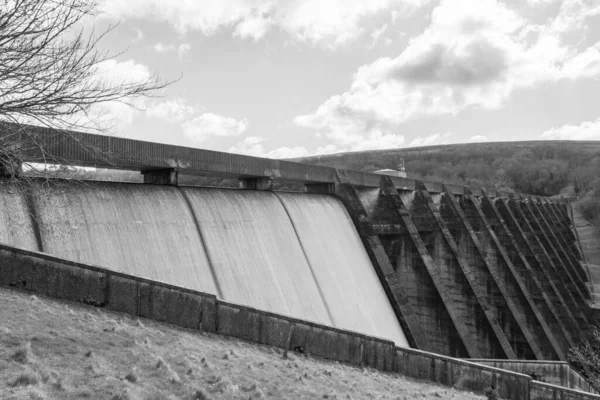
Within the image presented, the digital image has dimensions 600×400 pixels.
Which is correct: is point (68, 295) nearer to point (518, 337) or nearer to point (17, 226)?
point (17, 226)

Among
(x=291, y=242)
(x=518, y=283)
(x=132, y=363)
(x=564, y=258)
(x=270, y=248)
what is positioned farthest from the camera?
(x=564, y=258)

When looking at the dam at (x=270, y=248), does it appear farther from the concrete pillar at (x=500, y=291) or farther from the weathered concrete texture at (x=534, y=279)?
the weathered concrete texture at (x=534, y=279)

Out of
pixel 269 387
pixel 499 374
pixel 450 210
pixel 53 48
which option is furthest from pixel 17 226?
pixel 450 210

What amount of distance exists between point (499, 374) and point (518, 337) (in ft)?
35.1

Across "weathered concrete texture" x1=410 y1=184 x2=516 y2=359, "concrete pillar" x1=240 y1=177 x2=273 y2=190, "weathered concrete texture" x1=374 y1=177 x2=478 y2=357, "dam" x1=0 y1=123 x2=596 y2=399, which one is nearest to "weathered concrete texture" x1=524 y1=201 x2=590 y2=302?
"dam" x1=0 y1=123 x2=596 y2=399

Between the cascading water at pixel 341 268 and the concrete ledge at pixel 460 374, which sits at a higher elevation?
the cascading water at pixel 341 268

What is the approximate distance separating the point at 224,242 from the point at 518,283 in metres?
17.9

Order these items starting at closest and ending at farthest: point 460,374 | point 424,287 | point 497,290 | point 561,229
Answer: point 460,374 < point 424,287 < point 497,290 < point 561,229

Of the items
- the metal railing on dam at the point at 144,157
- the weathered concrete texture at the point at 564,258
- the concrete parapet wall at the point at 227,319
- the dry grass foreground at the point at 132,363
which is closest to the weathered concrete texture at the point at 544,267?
the weathered concrete texture at the point at 564,258

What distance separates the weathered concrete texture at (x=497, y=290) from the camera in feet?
62.6

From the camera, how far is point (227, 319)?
290 inches

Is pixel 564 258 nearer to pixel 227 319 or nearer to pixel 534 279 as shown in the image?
pixel 534 279

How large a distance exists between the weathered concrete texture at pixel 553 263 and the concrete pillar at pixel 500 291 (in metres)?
7.97

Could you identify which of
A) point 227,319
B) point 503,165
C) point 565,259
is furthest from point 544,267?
point 503,165
